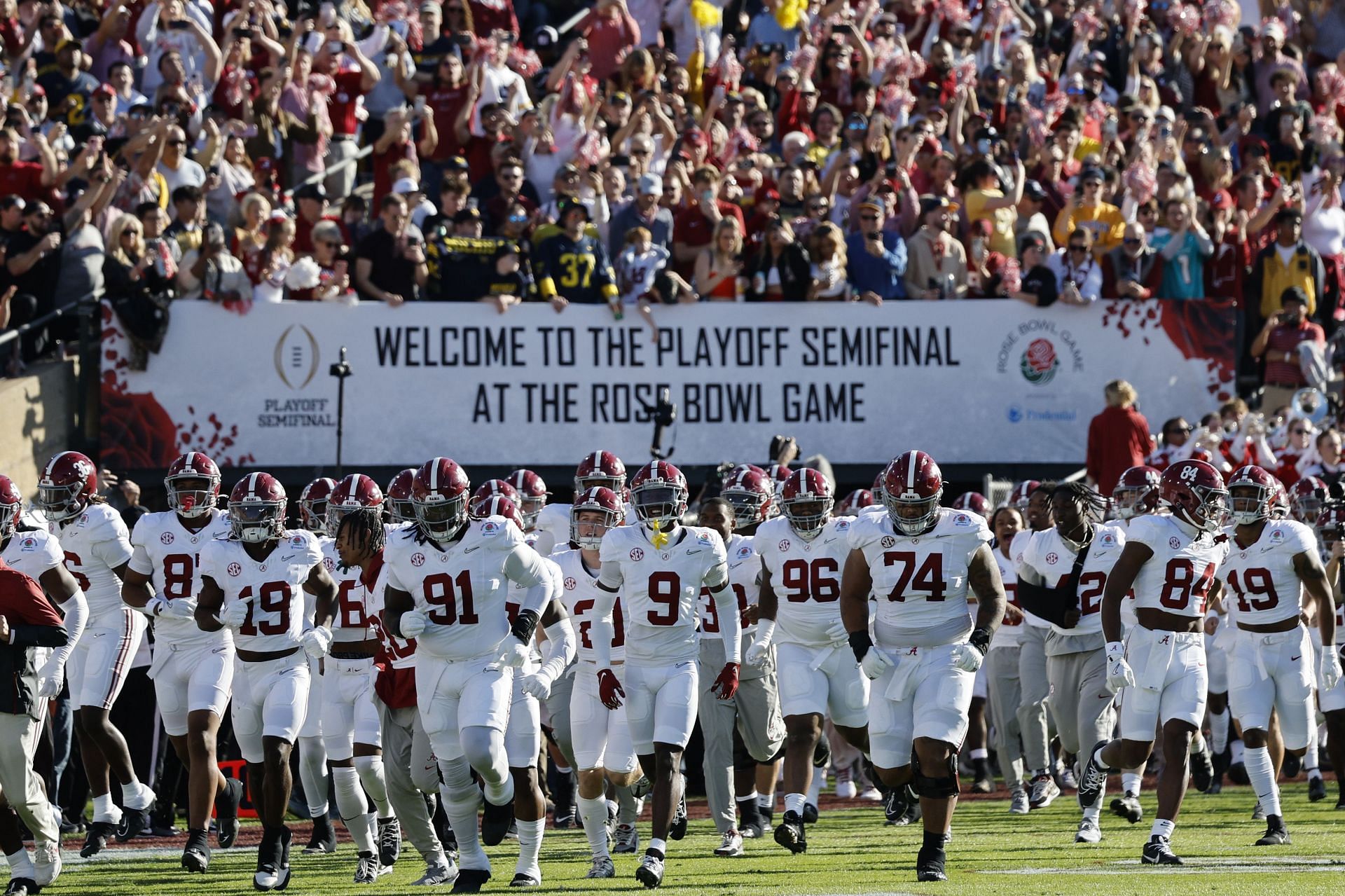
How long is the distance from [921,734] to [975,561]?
78cm

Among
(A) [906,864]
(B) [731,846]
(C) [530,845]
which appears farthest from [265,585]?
(A) [906,864]

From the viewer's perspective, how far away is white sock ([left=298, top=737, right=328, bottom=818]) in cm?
940

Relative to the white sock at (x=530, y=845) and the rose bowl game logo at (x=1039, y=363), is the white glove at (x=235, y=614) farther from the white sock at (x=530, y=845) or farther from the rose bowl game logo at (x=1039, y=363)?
the rose bowl game logo at (x=1039, y=363)

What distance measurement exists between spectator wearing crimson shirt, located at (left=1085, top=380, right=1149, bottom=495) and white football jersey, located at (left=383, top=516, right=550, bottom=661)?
21.6 ft

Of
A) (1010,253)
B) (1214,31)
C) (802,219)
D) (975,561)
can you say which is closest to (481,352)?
(802,219)

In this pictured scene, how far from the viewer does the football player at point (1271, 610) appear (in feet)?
32.7

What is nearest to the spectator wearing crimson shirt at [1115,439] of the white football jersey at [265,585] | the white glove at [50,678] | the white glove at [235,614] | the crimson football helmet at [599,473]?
the crimson football helmet at [599,473]

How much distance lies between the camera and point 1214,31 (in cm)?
1962

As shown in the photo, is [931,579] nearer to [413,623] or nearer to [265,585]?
[413,623]

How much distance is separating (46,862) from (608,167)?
8086mm

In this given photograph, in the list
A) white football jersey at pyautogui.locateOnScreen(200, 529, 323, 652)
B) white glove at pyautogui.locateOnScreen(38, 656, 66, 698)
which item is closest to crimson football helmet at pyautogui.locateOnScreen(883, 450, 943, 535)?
white football jersey at pyautogui.locateOnScreen(200, 529, 323, 652)

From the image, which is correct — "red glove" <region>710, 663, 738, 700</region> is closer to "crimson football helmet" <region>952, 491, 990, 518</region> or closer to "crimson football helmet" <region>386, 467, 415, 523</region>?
"crimson football helmet" <region>386, 467, 415, 523</region>

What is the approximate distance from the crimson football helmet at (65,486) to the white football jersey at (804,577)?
324 cm

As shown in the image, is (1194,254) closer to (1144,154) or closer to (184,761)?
(1144,154)
